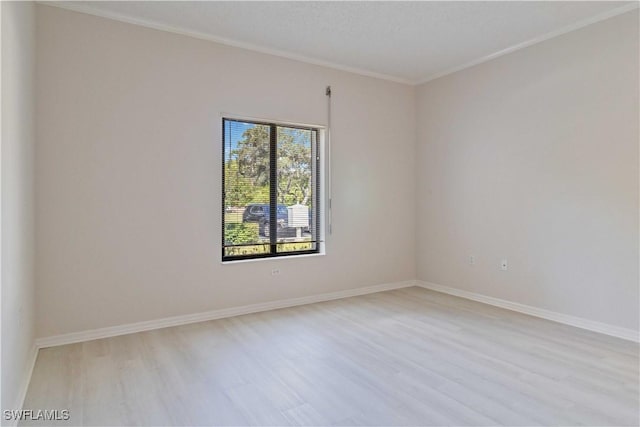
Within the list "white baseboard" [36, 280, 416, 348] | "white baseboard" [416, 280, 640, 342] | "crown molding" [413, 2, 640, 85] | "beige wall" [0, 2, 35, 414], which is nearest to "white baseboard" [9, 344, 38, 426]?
"beige wall" [0, 2, 35, 414]

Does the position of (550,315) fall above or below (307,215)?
below

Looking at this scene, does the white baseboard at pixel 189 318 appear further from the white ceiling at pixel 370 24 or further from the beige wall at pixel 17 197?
the white ceiling at pixel 370 24

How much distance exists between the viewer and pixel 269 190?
4387 mm

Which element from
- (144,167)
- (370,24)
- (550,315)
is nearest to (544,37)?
(370,24)

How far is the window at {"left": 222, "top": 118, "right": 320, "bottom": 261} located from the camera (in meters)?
4.13

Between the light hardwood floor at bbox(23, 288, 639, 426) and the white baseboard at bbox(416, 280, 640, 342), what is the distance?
0.11 m

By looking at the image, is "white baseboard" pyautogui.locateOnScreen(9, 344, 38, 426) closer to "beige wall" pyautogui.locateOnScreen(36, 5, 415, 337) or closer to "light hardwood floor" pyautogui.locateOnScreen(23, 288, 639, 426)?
"light hardwood floor" pyautogui.locateOnScreen(23, 288, 639, 426)

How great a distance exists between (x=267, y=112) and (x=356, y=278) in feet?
7.74

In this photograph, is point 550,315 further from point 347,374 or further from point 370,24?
point 370,24

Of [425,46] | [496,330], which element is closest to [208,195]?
[425,46]

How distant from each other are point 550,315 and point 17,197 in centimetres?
466

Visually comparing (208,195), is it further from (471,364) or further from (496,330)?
(496,330)

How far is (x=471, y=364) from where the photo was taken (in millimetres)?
2783

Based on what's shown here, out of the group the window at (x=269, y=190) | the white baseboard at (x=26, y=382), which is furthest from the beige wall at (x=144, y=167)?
the white baseboard at (x=26, y=382)
